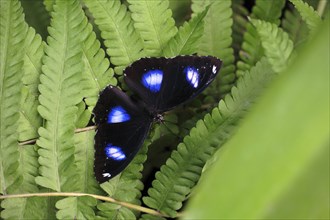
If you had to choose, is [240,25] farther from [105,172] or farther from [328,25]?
[328,25]

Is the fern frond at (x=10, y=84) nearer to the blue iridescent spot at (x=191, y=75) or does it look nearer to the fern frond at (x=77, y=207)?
the fern frond at (x=77, y=207)

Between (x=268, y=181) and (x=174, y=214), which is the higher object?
(x=268, y=181)

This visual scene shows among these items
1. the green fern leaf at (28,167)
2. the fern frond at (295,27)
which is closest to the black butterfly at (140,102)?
the green fern leaf at (28,167)

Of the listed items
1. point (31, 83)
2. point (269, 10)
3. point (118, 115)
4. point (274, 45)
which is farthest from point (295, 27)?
point (31, 83)

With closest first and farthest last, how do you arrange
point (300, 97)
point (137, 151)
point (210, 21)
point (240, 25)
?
point (300, 97) < point (137, 151) < point (210, 21) < point (240, 25)

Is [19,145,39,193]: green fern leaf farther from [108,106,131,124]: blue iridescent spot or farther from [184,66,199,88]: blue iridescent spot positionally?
[184,66,199,88]: blue iridescent spot

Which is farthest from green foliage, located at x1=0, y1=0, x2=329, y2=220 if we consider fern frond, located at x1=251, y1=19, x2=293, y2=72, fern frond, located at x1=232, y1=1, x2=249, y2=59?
fern frond, located at x1=232, y1=1, x2=249, y2=59

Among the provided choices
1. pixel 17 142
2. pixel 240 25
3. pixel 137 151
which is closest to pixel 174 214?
pixel 137 151
